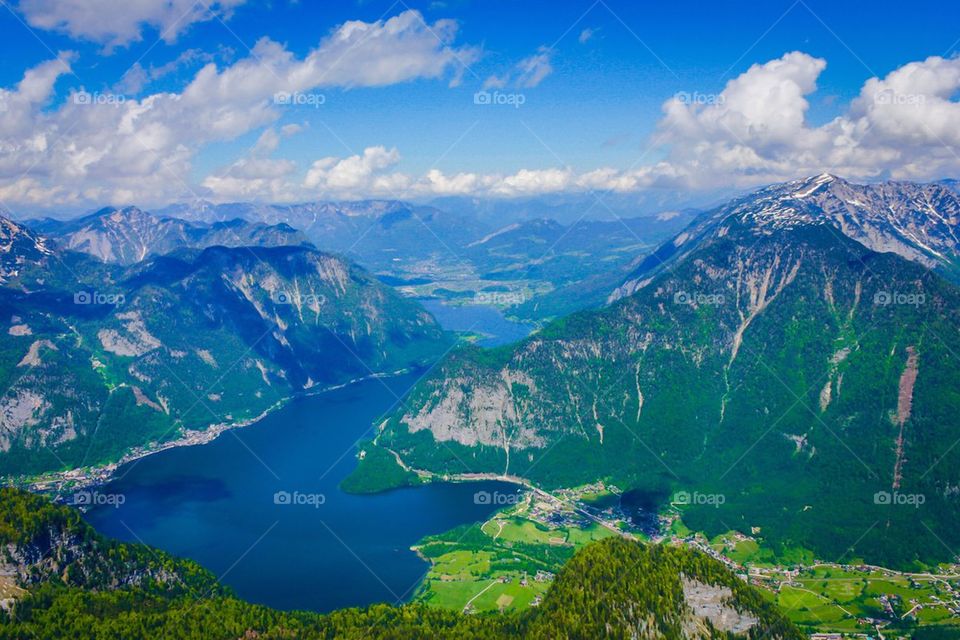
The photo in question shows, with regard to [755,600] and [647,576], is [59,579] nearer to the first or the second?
[647,576]

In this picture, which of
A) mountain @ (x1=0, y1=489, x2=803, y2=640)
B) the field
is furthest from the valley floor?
mountain @ (x1=0, y1=489, x2=803, y2=640)

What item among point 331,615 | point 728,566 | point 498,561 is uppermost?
point 331,615

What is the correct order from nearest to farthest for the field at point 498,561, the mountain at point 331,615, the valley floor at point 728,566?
the mountain at point 331,615 → the valley floor at point 728,566 → the field at point 498,561

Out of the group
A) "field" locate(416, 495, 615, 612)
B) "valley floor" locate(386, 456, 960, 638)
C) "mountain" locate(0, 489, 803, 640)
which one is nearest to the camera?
"mountain" locate(0, 489, 803, 640)

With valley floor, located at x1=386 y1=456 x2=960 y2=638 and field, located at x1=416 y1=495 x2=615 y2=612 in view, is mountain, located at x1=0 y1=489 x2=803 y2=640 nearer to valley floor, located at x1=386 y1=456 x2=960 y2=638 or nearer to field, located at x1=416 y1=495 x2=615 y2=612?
field, located at x1=416 y1=495 x2=615 y2=612

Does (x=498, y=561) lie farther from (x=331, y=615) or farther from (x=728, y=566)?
(x=331, y=615)

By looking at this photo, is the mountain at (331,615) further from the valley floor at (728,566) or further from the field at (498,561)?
the valley floor at (728,566)

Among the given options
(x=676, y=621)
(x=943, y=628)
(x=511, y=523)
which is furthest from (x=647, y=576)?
(x=511, y=523)

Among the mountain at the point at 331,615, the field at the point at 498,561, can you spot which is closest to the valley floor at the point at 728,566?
the field at the point at 498,561

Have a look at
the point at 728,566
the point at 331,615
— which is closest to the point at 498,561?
the point at 728,566
